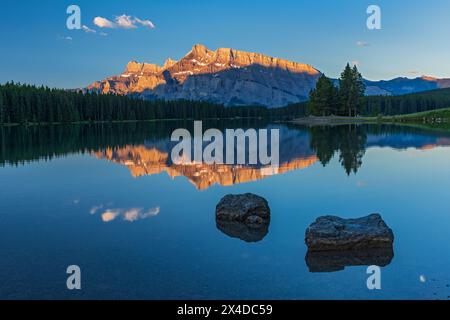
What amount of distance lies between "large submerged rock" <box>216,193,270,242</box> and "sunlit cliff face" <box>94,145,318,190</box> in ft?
28.9

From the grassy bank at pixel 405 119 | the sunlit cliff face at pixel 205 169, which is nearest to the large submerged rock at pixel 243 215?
the sunlit cliff face at pixel 205 169

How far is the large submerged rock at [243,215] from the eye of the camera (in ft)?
67.3

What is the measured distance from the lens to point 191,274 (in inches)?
569

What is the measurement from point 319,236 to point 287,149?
4125cm

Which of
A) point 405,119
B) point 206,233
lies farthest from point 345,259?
point 405,119

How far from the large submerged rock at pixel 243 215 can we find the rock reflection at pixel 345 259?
13.8ft

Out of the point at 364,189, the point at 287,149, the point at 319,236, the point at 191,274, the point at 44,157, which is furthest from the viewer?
the point at 287,149

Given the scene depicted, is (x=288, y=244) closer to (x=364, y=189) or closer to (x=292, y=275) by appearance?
(x=292, y=275)

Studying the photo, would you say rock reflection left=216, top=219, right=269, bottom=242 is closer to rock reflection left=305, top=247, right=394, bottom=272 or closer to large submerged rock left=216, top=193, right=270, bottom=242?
large submerged rock left=216, top=193, right=270, bottom=242

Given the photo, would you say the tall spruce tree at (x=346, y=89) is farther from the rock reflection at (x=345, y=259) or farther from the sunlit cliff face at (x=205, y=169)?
the rock reflection at (x=345, y=259)

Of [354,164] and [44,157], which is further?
[44,157]

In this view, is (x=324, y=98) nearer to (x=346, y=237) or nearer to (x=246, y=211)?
(x=246, y=211)
